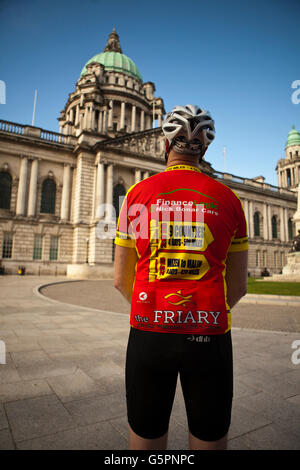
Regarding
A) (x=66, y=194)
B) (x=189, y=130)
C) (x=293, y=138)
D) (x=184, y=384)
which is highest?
(x=293, y=138)

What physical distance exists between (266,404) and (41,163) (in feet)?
114

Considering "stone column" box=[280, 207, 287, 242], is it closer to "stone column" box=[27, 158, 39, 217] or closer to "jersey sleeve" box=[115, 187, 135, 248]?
"stone column" box=[27, 158, 39, 217]

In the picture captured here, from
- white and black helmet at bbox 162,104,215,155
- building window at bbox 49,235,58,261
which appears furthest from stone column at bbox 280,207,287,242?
white and black helmet at bbox 162,104,215,155

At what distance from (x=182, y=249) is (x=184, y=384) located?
28.9 inches

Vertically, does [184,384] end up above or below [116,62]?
below

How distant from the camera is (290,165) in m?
66.2

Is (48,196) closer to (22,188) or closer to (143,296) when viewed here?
(22,188)

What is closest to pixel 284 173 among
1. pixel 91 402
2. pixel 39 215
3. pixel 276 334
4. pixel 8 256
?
pixel 39 215

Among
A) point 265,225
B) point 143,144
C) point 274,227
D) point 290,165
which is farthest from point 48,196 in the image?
point 290,165

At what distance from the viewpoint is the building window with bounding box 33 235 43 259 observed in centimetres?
3160

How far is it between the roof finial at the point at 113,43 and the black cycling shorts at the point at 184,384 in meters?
74.9

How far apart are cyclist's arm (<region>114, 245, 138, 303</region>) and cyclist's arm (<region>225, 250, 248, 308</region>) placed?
0.64 metres
